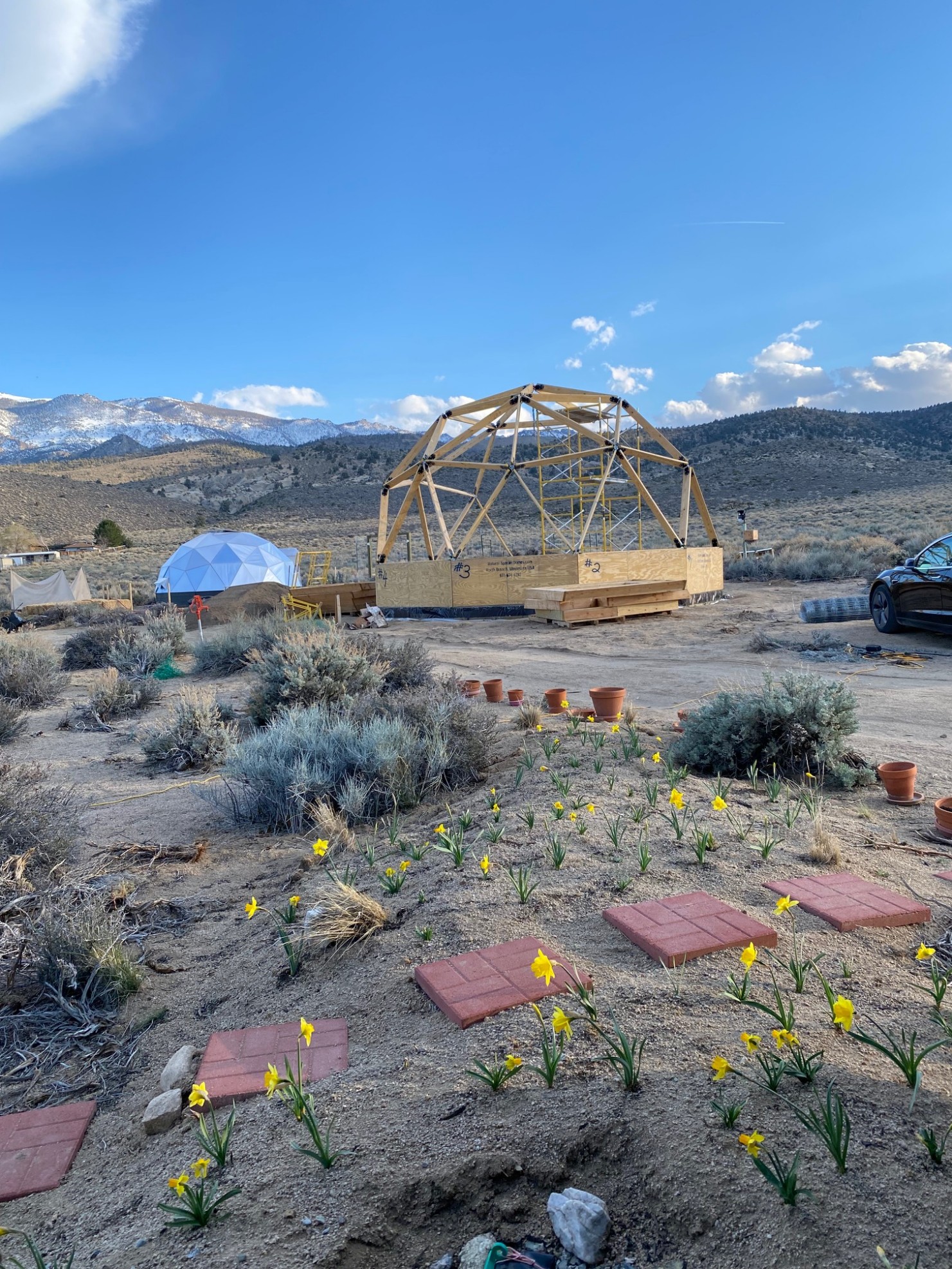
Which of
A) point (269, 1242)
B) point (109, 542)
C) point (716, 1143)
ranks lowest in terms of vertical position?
point (269, 1242)

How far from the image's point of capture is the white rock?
170 cm

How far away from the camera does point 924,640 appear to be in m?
12.6

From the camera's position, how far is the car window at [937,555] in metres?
12.0

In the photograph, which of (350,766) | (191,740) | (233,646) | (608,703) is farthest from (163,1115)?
(233,646)

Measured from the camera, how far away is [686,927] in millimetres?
2869

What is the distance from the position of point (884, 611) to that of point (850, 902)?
11380 millimetres

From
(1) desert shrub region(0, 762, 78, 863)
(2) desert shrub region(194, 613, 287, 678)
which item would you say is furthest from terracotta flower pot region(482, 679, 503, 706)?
(1) desert shrub region(0, 762, 78, 863)

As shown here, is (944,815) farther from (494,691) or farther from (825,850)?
(494,691)

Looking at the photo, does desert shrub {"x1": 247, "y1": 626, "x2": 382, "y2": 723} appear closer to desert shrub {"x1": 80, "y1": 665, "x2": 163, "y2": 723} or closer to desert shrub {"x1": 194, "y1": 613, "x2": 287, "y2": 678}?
desert shrub {"x1": 80, "y1": 665, "x2": 163, "y2": 723}

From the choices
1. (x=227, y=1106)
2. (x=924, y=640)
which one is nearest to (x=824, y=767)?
(x=227, y=1106)

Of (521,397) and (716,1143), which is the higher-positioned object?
(521,397)

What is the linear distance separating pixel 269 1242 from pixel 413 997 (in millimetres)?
995

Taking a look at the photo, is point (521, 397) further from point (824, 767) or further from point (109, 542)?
point (109, 542)

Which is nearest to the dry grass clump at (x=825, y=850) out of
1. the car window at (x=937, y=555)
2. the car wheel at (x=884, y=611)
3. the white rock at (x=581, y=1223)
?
the white rock at (x=581, y=1223)
